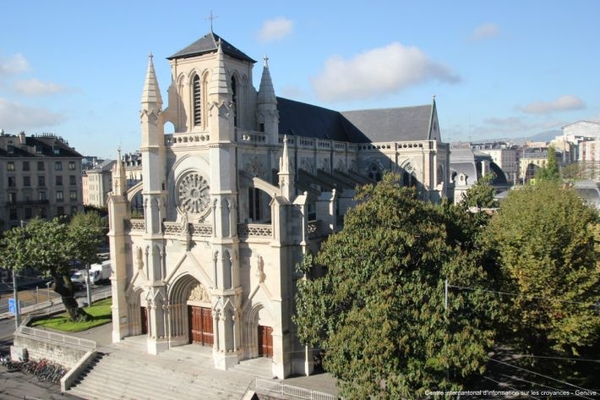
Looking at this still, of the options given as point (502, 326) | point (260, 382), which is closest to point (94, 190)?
point (260, 382)

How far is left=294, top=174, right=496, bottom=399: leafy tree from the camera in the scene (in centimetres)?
2139

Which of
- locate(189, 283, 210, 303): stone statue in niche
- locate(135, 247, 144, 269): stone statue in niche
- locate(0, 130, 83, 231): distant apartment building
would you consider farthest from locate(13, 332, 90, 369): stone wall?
locate(0, 130, 83, 231): distant apartment building

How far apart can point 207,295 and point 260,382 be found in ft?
23.8

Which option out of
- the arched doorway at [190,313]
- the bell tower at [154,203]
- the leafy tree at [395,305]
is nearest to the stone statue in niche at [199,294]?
the arched doorway at [190,313]

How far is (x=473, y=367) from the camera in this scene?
2078 centimetres

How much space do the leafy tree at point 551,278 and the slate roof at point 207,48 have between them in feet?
66.3

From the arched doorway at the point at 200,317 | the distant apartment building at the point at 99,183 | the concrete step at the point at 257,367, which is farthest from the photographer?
the distant apartment building at the point at 99,183

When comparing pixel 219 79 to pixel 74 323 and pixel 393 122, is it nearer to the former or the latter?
pixel 74 323

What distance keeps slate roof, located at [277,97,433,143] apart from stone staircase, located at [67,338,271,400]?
21625mm

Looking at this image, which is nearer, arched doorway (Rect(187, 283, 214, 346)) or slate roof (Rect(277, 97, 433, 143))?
arched doorway (Rect(187, 283, 214, 346))

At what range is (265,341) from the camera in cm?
3122

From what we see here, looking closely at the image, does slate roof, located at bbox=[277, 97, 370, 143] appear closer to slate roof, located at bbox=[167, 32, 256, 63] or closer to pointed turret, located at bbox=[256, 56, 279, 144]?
pointed turret, located at bbox=[256, 56, 279, 144]

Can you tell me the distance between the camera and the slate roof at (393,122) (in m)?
49.5

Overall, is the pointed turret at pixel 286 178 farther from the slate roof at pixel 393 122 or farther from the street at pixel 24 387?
the slate roof at pixel 393 122
